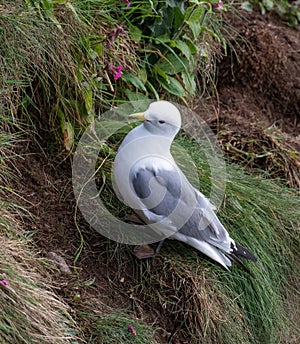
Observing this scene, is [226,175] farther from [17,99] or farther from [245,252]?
[17,99]

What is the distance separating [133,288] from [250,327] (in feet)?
2.01

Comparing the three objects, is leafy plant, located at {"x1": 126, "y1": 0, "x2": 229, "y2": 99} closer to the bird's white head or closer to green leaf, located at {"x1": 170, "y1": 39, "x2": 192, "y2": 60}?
green leaf, located at {"x1": 170, "y1": 39, "x2": 192, "y2": 60}

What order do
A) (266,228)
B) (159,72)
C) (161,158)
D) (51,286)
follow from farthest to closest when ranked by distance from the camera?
(159,72), (266,228), (161,158), (51,286)

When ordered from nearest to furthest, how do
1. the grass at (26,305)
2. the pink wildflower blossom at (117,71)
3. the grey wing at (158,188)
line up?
the grass at (26,305) → the grey wing at (158,188) → the pink wildflower blossom at (117,71)

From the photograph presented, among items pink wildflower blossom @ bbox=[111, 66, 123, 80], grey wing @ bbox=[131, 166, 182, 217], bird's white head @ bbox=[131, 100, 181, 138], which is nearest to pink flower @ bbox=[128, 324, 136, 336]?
grey wing @ bbox=[131, 166, 182, 217]

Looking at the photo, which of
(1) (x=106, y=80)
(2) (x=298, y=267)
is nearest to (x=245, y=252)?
(2) (x=298, y=267)

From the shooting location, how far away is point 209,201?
3432 millimetres

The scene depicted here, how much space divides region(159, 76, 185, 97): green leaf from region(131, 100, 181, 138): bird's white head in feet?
2.77

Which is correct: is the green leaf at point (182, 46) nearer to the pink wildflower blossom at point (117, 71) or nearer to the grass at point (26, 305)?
the pink wildflower blossom at point (117, 71)

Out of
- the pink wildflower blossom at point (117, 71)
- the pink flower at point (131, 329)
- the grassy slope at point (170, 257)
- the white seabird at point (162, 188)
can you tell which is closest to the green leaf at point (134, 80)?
the grassy slope at point (170, 257)

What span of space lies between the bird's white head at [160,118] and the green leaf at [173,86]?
84cm

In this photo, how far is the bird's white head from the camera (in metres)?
3.18

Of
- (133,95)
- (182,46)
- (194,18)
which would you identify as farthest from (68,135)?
(194,18)

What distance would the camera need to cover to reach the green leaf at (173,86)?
159 inches
